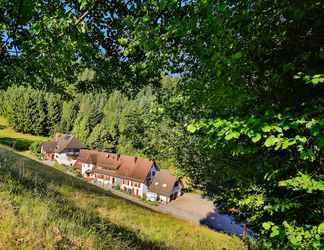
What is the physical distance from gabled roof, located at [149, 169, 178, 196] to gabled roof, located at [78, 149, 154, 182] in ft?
9.08

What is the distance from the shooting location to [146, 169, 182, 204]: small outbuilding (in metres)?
51.4

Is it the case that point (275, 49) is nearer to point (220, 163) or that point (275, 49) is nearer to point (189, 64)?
point (189, 64)

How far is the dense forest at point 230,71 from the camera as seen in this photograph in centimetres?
396

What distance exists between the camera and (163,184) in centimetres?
5266

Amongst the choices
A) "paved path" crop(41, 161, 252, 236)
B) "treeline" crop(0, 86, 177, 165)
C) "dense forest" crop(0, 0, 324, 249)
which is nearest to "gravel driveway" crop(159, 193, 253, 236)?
"paved path" crop(41, 161, 252, 236)

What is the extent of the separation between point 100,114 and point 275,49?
88452mm

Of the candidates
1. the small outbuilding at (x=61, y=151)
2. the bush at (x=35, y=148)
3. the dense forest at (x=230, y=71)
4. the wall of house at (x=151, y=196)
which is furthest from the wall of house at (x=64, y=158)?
the dense forest at (x=230, y=71)

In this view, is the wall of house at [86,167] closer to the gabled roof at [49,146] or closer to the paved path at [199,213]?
the gabled roof at [49,146]

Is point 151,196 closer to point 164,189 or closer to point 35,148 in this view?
point 164,189

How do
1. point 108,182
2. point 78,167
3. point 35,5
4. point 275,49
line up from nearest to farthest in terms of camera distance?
point 275,49 → point 35,5 → point 108,182 → point 78,167

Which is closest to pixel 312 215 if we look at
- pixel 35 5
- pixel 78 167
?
pixel 35 5

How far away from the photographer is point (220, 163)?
6.98m

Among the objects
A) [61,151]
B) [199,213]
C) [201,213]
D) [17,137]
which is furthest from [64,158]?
[201,213]

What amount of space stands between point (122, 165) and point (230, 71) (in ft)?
186
